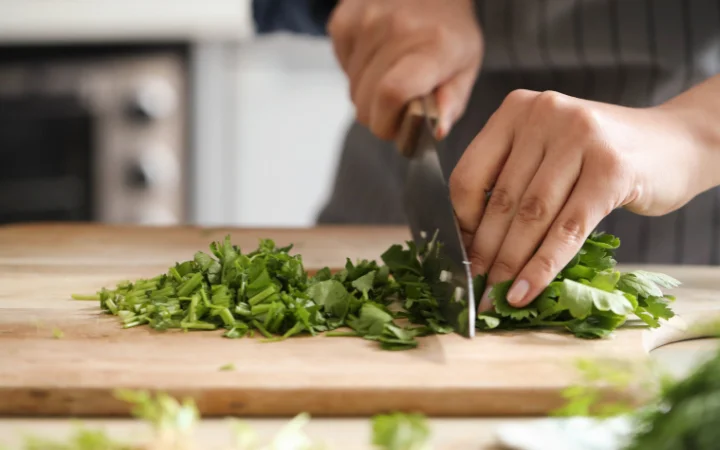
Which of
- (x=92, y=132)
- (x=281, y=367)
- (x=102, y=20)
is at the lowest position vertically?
(x=281, y=367)

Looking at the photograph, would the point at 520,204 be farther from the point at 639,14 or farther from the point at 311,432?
the point at 639,14

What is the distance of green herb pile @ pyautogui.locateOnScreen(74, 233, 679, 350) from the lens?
1.16 m

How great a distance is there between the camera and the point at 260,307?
1.20 m

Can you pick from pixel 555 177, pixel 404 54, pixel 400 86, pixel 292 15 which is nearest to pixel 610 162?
pixel 555 177

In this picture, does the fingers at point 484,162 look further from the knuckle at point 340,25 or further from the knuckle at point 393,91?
the knuckle at point 340,25

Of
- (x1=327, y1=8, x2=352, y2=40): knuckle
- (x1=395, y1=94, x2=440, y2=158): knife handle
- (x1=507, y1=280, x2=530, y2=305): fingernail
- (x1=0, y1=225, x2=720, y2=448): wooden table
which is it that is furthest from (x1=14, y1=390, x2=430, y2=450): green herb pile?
(x1=327, y1=8, x2=352, y2=40): knuckle

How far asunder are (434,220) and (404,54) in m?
0.55

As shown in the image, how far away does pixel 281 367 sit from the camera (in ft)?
3.32

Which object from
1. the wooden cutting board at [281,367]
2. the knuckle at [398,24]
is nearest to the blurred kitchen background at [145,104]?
the knuckle at [398,24]

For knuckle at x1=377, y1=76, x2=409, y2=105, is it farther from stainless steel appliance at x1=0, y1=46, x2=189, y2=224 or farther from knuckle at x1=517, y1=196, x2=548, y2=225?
stainless steel appliance at x1=0, y1=46, x2=189, y2=224

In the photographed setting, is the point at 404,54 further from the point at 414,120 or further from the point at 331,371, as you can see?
the point at 331,371

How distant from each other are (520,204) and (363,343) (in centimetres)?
38

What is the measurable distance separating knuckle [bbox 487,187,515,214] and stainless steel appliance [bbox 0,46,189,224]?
8.95 ft

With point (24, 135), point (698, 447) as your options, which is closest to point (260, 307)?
point (698, 447)
